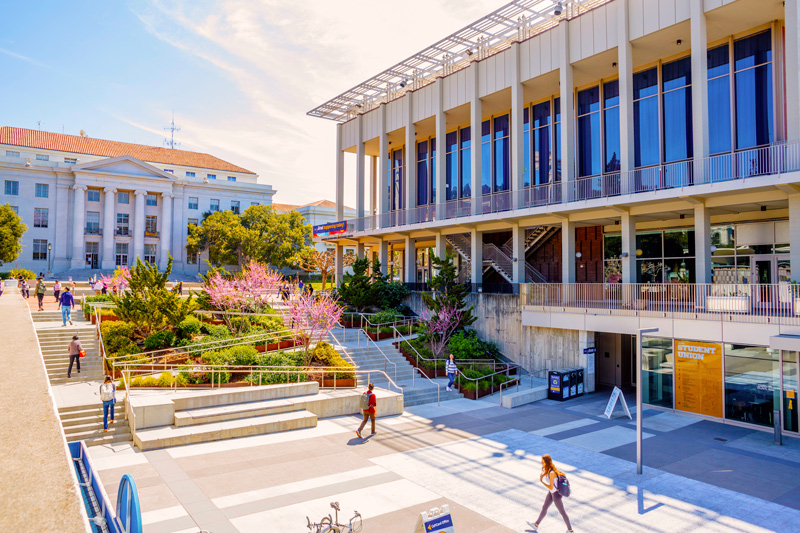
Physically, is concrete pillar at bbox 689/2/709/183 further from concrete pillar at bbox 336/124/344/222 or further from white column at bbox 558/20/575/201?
concrete pillar at bbox 336/124/344/222

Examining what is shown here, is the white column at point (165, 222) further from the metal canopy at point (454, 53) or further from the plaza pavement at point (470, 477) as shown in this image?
the plaza pavement at point (470, 477)

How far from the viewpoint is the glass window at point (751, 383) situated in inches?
617

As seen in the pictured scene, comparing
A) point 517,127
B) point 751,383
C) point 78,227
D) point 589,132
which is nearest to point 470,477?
point 751,383

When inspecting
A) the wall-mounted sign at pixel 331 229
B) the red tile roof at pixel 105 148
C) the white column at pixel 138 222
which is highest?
the red tile roof at pixel 105 148

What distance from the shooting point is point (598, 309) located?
20781 mm

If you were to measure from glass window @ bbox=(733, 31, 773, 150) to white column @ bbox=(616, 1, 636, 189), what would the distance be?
4.08 metres

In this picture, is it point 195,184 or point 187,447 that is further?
point 195,184

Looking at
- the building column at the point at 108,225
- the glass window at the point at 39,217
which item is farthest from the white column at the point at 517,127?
the glass window at the point at 39,217

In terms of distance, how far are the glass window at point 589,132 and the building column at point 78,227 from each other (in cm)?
5795

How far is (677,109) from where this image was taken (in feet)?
75.9

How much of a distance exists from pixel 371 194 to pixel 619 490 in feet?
108

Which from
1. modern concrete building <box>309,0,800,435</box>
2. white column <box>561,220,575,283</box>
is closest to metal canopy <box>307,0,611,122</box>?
modern concrete building <box>309,0,800,435</box>

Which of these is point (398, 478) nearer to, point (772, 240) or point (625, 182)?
point (625, 182)

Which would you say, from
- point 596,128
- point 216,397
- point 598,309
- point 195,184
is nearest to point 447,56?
point 596,128
